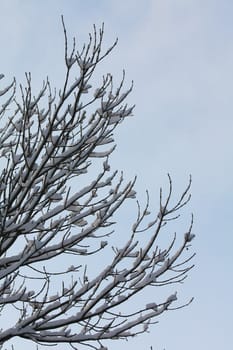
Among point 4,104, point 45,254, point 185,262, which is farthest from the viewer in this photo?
point 4,104

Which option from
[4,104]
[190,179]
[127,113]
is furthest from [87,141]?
[4,104]

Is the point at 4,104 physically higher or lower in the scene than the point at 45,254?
higher

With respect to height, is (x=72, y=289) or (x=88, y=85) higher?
(x=88, y=85)

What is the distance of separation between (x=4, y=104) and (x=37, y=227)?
3.08 meters

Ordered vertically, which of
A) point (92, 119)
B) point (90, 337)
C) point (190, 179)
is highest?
point (92, 119)

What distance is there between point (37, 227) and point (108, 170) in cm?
92

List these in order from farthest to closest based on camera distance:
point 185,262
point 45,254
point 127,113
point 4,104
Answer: point 4,104 → point 127,113 → point 45,254 → point 185,262

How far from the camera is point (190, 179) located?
4805mm

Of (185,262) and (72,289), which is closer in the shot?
(72,289)

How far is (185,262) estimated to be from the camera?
5.11m

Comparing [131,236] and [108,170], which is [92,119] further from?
[131,236]

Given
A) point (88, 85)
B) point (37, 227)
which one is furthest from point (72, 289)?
point (88, 85)

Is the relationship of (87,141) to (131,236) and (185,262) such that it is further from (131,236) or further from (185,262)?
(185,262)

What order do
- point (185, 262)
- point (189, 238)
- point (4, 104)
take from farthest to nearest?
point (4, 104), point (185, 262), point (189, 238)
